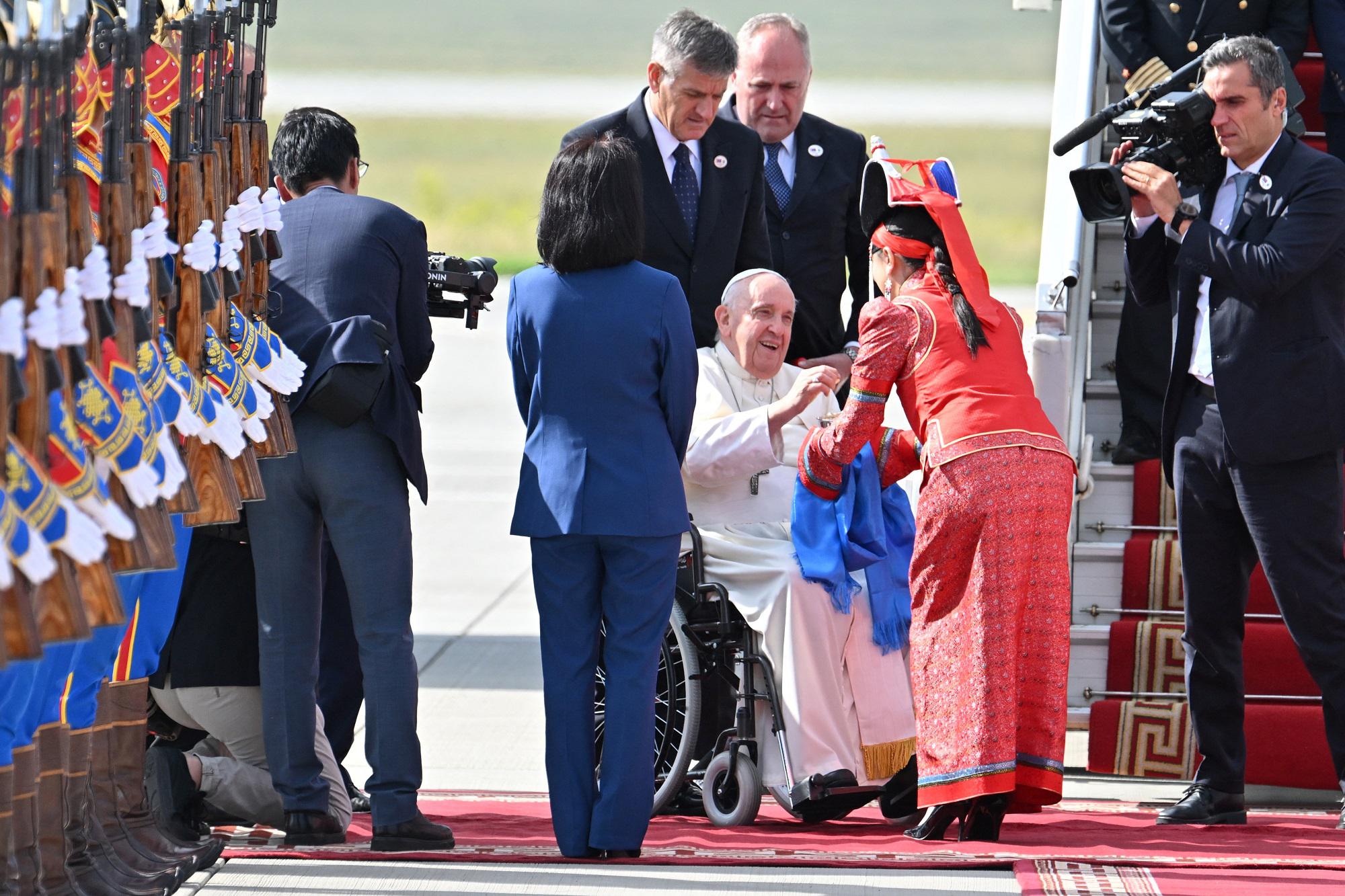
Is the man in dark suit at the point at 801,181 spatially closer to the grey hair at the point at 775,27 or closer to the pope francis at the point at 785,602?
the grey hair at the point at 775,27

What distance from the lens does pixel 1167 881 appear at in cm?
339

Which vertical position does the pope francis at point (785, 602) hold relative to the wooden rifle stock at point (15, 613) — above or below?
below

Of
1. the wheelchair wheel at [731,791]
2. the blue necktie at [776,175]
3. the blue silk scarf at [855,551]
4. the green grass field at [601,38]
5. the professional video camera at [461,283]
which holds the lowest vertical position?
the wheelchair wheel at [731,791]

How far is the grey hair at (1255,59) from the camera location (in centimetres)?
416

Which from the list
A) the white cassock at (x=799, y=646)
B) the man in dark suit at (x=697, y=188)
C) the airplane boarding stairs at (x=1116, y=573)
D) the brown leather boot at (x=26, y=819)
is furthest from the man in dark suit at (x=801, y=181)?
the brown leather boot at (x=26, y=819)

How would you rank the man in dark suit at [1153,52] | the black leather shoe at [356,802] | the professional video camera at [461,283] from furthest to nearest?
1. the man in dark suit at [1153,52]
2. the black leather shoe at [356,802]
3. the professional video camera at [461,283]

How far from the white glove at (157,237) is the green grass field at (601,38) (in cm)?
2002

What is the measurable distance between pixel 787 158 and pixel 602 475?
184cm

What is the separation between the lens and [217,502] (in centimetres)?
323

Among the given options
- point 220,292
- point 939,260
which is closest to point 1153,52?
point 939,260

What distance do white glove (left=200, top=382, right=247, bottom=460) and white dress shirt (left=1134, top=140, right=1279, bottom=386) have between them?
222 centimetres

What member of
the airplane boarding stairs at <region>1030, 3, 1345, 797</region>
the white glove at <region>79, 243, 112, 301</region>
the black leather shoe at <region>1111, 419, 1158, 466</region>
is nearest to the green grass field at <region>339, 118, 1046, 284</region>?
the airplane boarding stairs at <region>1030, 3, 1345, 797</region>

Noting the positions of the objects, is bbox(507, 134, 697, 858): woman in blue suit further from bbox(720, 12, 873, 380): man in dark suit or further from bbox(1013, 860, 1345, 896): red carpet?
bbox(720, 12, 873, 380): man in dark suit

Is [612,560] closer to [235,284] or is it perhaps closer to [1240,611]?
[235,284]
